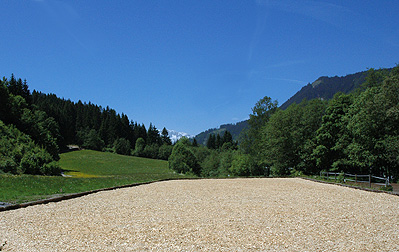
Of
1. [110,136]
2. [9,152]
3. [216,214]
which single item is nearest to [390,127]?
[216,214]

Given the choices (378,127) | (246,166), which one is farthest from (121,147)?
(378,127)

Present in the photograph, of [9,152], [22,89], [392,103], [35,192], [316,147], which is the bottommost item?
[35,192]

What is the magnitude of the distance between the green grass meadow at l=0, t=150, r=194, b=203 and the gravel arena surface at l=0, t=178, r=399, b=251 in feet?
10.2

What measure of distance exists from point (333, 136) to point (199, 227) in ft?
117

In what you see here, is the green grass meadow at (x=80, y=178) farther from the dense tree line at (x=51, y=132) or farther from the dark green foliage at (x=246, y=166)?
the dark green foliage at (x=246, y=166)

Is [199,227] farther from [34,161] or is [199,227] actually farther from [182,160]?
[182,160]

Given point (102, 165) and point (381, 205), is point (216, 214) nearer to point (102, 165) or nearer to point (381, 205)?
point (381, 205)

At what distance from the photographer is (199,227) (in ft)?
29.7

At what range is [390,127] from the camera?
3142 cm

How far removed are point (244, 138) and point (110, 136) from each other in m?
69.6

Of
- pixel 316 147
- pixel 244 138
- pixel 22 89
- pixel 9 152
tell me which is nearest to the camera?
pixel 9 152

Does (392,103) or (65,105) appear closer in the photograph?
(392,103)

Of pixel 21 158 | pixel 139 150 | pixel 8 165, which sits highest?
pixel 139 150

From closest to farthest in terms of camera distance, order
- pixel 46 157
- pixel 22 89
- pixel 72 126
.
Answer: pixel 46 157 < pixel 22 89 < pixel 72 126
